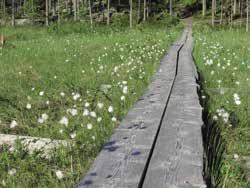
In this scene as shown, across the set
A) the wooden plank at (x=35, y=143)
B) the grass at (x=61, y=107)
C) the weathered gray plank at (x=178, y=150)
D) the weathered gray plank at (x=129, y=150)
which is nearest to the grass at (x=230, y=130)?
the weathered gray plank at (x=178, y=150)

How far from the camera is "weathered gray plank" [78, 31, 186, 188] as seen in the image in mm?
2623

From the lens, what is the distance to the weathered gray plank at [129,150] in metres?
2.62

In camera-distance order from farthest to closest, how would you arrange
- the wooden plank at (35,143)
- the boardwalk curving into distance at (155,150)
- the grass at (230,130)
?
the wooden plank at (35,143) < the grass at (230,130) < the boardwalk curving into distance at (155,150)

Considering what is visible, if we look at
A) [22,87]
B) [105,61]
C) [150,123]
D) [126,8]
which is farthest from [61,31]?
[126,8]

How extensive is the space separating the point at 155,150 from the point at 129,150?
0.22m

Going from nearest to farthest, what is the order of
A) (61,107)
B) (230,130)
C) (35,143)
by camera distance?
1. (35,143)
2. (230,130)
3. (61,107)

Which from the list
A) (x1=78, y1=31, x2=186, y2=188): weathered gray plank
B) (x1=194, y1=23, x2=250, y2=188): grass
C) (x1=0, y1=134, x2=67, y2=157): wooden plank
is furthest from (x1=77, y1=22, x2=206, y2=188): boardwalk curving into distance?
(x1=0, y1=134, x2=67, y2=157): wooden plank

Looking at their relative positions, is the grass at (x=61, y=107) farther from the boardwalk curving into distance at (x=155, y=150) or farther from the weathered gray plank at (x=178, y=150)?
the weathered gray plank at (x=178, y=150)

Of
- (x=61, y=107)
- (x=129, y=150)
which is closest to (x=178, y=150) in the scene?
(x=129, y=150)

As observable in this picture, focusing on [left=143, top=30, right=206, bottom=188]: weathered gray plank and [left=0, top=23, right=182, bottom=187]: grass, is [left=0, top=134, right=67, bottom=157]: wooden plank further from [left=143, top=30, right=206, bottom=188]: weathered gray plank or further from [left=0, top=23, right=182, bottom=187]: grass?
[left=143, top=30, right=206, bottom=188]: weathered gray plank

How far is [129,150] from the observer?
3.14 m

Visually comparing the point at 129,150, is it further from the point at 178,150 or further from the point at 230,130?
the point at 230,130

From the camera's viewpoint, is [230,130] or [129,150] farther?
[230,130]

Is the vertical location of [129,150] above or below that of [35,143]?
above
